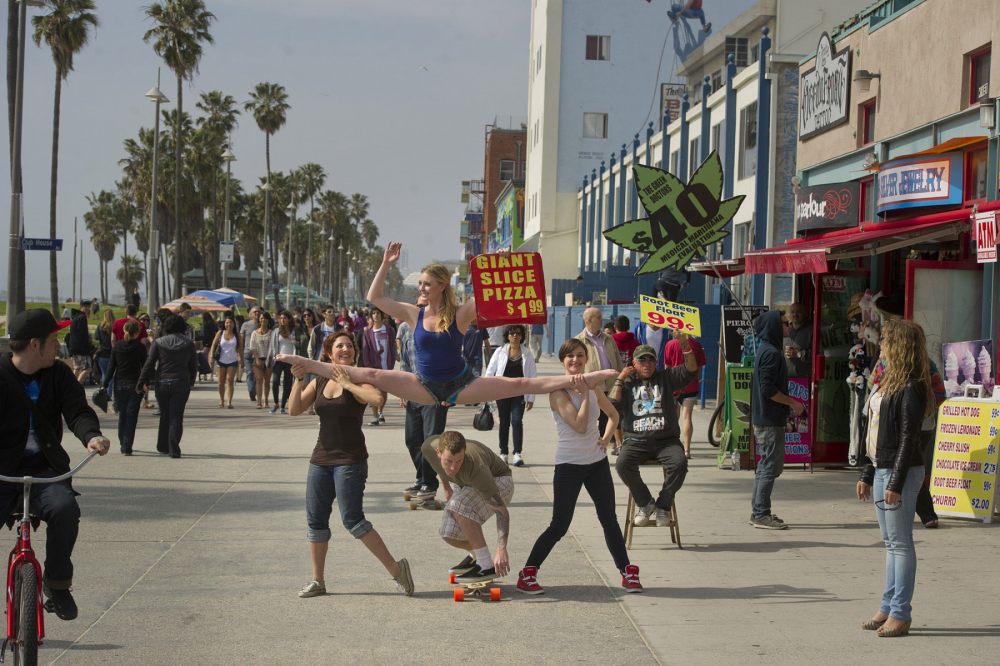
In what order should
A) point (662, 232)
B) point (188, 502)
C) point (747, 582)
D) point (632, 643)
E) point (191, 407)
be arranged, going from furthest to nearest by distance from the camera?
point (191, 407) → point (662, 232) → point (188, 502) → point (747, 582) → point (632, 643)

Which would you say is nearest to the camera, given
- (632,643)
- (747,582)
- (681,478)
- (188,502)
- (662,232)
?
(632,643)

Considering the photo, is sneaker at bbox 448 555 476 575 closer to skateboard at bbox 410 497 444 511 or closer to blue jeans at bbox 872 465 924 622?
blue jeans at bbox 872 465 924 622

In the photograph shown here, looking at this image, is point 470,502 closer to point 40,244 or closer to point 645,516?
point 645,516

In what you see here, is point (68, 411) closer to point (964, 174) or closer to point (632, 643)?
point (632, 643)

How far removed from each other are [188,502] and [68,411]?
5497 millimetres

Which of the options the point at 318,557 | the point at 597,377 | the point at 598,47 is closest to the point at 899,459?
the point at 597,377

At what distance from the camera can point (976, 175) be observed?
12875mm

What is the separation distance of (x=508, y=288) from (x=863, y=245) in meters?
7.02

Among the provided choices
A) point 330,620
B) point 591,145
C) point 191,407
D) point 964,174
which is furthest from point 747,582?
point 591,145

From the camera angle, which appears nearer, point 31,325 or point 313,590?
point 31,325

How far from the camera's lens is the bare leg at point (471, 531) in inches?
291

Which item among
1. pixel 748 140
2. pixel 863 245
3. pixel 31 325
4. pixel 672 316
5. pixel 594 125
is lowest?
pixel 31 325

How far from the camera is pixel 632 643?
6.32 meters

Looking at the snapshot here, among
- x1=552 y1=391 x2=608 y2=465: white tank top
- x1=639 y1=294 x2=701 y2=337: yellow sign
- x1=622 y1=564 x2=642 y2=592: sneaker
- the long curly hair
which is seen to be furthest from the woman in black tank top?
x1=639 y1=294 x2=701 y2=337: yellow sign
